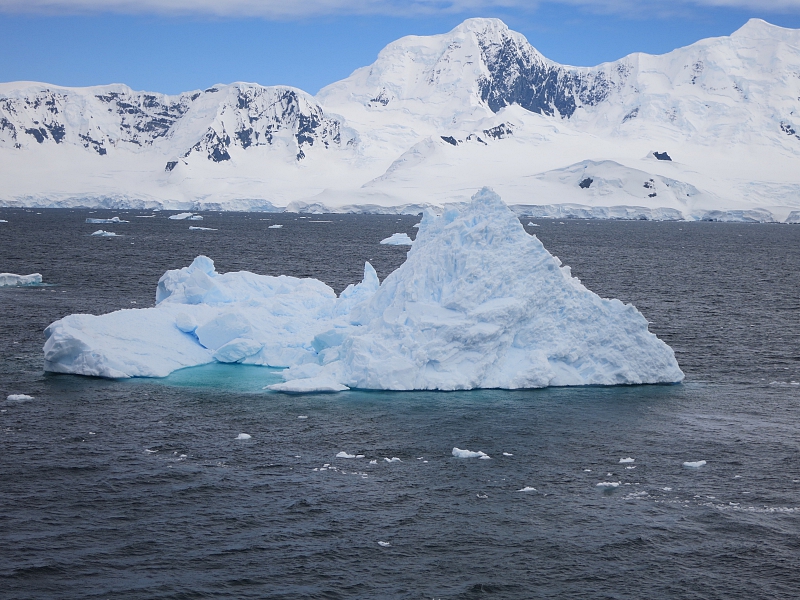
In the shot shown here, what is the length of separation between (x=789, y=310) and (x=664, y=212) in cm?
14765

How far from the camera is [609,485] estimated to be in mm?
21312

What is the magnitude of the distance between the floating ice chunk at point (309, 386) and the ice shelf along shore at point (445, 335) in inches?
2.7

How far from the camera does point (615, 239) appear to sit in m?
121

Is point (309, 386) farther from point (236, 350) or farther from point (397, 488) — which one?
point (397, 488)

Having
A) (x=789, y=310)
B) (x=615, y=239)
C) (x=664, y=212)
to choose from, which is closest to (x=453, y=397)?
(x=789, y=310)

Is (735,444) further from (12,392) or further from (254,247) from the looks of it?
(254,247)

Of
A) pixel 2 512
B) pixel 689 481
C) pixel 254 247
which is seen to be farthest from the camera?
pixel 254 247

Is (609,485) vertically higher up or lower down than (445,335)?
lower down

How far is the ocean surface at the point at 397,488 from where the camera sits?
16.7 meters

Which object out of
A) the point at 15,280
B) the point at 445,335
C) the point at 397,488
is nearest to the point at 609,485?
the point at 397,488

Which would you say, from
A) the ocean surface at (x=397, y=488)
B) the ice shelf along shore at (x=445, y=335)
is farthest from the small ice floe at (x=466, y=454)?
the ice shelf along shore at (x=445, y=335)

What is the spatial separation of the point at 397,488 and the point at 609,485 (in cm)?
533

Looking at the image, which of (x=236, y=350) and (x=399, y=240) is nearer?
(x=236, y=350)

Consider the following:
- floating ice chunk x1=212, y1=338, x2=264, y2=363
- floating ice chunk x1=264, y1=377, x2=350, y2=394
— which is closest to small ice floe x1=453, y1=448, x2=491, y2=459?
floating ice chunk x1=264, y1=377, x2=350, y2=394
